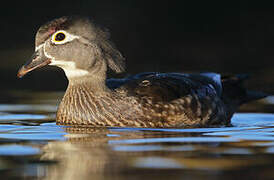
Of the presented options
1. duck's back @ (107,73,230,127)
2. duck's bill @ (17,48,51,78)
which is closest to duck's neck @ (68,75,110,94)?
duck's back @ (107,73,230,127)

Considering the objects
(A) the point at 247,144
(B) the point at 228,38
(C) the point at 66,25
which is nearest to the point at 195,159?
(A) the point at 247,144

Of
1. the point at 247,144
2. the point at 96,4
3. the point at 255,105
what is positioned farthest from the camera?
the point at 96,4

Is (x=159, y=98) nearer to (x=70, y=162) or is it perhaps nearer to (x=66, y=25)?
(x=66, y=25)

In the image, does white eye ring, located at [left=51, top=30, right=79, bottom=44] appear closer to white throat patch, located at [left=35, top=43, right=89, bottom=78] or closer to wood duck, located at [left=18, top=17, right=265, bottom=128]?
wood duck, located at [left=18, top=17, right=265, bottom=128]

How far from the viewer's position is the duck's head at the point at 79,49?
8.25 metres

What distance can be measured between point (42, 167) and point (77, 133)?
70.7 inches

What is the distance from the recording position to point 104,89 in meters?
8.25

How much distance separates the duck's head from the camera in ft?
27.1

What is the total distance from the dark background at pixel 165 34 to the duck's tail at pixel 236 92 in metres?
1.78

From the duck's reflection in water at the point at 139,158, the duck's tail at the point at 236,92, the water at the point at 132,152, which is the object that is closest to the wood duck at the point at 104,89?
the water at the point at 132,152

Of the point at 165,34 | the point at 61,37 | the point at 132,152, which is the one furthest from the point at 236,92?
the point at 165,34

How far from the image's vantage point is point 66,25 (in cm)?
828

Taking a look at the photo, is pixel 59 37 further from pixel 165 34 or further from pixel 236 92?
pixel 165 34

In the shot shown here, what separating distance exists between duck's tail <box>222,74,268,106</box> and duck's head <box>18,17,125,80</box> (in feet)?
6.35
